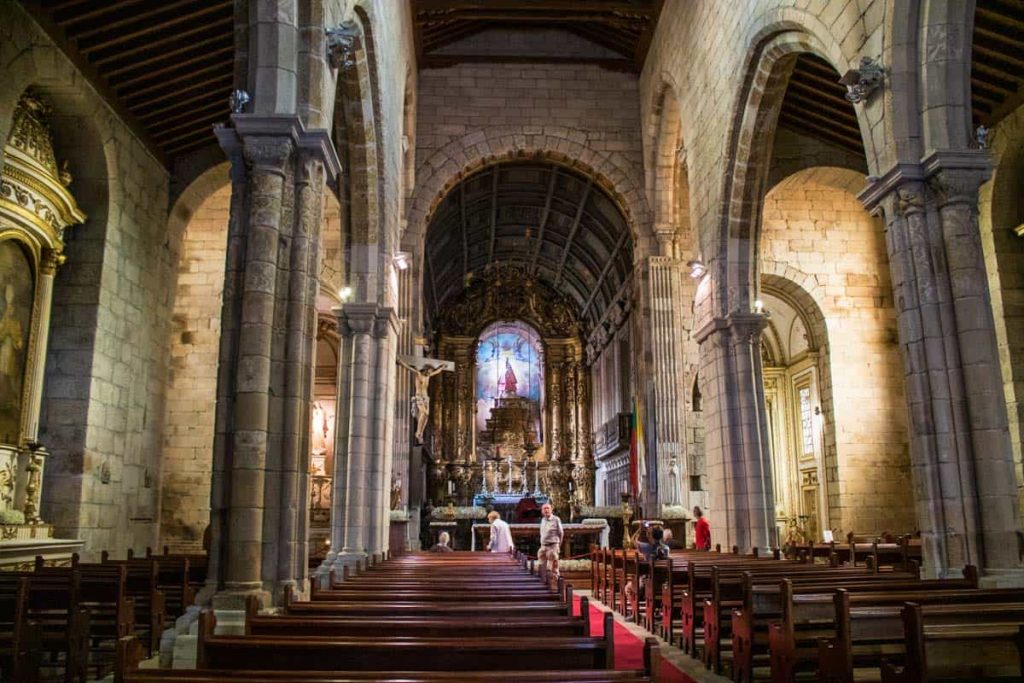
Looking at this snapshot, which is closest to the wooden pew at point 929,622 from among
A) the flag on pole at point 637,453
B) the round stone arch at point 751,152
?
the round stone arch at point 751,152

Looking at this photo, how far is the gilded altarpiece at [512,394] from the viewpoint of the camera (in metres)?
27.4

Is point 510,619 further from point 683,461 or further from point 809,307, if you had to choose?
point 809,307

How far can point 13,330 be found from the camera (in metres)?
9.25

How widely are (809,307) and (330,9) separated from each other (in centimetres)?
1181

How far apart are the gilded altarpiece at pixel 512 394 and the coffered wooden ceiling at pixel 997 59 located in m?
17.9

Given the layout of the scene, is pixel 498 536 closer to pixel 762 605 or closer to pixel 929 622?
pixel 762 605

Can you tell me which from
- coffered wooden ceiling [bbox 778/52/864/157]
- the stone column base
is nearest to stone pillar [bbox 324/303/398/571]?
the stone column base

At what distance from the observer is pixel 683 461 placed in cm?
1545

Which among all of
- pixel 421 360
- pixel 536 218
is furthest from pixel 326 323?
pixel 536 218

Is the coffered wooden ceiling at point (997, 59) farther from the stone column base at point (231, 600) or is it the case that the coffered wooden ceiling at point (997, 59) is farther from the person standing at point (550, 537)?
the stone column base at point (231, 600)

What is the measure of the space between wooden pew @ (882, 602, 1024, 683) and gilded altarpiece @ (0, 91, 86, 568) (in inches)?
327

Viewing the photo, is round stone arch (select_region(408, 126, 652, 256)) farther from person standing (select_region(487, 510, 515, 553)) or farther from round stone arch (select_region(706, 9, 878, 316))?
person standing (select_region(487, 510, 515, 553))

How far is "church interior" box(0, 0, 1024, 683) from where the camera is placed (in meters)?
5.38

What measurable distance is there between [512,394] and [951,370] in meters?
22.6
